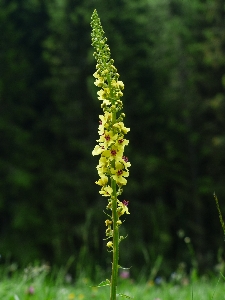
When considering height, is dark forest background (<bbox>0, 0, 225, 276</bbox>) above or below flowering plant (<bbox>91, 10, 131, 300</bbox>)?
above

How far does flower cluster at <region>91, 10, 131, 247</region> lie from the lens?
2.12 metres

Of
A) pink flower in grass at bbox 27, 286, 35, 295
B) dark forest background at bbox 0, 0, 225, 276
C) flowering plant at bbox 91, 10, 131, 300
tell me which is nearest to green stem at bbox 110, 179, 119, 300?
flowering plant at bbox 91, 10, 131, 300

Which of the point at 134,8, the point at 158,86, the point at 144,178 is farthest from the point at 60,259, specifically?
the point at 134,8

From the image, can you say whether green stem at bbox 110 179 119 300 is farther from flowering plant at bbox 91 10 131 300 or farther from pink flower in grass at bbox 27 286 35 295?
pink flower in grass at bbox 27 286 35 295

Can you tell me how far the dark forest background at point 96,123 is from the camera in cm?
1944

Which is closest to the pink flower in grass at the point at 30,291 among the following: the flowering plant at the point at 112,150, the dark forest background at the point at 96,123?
the flowering plant at the point at 112,150

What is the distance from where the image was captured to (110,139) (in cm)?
212

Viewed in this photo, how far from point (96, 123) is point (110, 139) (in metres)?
19.0

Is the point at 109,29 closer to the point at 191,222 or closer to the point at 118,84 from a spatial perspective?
the point at 191,222

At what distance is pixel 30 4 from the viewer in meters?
22.2

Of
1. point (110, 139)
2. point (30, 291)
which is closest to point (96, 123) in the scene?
point (30, 291)

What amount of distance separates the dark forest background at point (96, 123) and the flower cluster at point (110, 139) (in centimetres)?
1626

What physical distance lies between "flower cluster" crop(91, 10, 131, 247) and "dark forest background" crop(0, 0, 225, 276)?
16.3 m

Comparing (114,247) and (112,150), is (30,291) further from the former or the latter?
(112,150)
